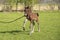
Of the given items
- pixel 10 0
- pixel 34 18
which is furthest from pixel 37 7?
pixel 34 18

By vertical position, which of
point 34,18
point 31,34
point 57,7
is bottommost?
point 57,7

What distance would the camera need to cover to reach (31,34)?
13.5m

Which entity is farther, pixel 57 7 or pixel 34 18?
pixel 57 7

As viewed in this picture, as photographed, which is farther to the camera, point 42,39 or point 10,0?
point 10,0

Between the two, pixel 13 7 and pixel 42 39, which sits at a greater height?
pixel 42 39

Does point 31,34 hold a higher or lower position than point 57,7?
higher

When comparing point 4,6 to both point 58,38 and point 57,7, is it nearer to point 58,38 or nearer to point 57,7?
point 57,7

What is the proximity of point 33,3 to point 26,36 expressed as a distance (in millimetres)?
30398

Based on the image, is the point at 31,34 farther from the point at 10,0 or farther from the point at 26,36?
the point at 10,0

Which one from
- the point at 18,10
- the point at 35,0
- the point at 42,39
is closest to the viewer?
the point at 42,39

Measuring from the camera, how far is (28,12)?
1289cm

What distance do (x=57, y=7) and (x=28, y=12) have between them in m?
28.5

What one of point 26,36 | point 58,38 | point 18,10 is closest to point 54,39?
point 58,38

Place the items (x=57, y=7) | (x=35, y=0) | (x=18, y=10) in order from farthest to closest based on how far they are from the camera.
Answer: (x=35, y=0), (x=57, y=7), (x=18, y=10)
